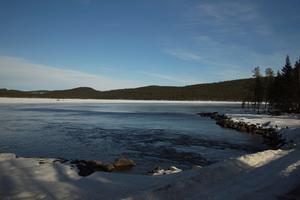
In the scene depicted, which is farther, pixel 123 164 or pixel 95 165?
pixel 123 164

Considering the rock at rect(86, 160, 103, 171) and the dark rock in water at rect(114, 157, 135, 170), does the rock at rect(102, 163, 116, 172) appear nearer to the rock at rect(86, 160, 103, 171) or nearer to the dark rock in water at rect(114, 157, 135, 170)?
the rock at rect(86, 160, 103, 171)

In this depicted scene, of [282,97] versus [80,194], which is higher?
[282,97]

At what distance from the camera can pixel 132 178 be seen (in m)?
13.8

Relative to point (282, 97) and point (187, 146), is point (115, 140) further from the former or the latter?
point (282, 97)

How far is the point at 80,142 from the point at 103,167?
10.9 m

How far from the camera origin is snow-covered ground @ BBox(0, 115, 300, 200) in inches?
395

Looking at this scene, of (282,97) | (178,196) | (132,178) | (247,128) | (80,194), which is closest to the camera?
(178,196)

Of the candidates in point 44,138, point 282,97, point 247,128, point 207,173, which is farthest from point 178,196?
point 282,97

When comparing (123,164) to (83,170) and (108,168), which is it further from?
(83,170)

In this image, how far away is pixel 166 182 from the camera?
11836 mm

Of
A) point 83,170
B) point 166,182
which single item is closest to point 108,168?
point 83,170

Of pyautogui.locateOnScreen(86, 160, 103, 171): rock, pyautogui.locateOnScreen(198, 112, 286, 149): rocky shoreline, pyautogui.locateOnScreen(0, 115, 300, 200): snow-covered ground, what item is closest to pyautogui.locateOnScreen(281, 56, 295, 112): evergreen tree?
pyautogui.locateOnScreen(198, 112, 286, 149): rocky shoreline

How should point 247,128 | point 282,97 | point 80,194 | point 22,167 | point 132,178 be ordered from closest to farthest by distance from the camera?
point 80,194 < point 132,178 < point 22,167 < point 247,128 < point 282,97

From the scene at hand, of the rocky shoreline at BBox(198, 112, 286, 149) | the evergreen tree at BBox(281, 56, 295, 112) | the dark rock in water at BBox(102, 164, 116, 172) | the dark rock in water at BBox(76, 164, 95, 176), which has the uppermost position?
the evergreen tree at BBox(281, 56, 295, 112)
